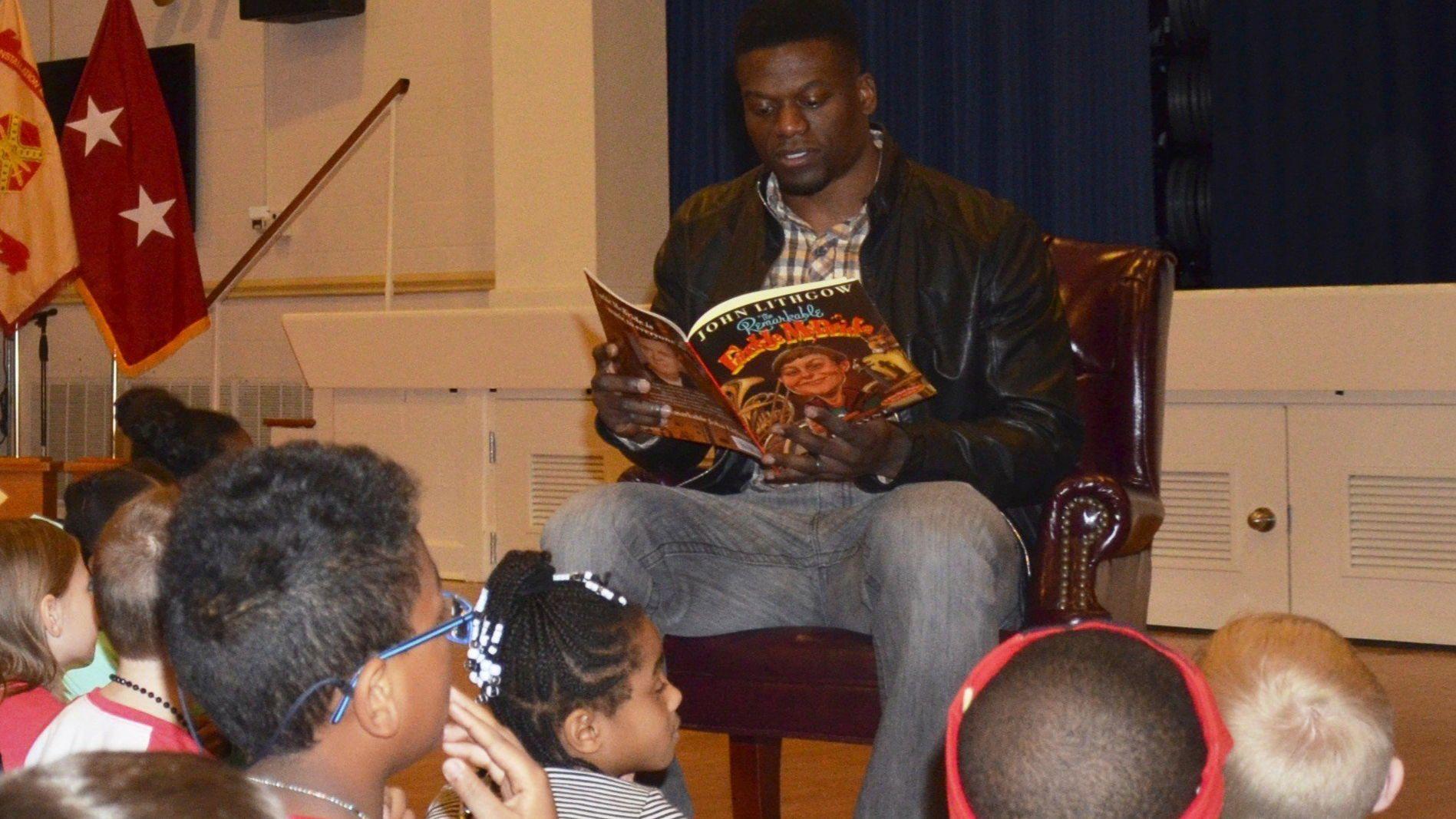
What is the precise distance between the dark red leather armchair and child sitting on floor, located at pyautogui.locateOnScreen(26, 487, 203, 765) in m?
0.65

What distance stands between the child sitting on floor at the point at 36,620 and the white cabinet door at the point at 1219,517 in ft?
8.81

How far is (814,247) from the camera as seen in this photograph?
2203 millimetres

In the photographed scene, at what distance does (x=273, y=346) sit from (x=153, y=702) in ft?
16.3

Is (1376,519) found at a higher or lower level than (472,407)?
lower

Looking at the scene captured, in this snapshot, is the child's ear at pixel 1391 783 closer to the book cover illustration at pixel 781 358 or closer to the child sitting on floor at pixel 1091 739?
the child sitting on floor at pixel 1091 739

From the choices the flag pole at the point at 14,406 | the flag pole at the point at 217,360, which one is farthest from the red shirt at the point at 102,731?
the flag pole at the point at 14,406

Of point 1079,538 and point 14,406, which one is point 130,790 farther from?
point 14,406

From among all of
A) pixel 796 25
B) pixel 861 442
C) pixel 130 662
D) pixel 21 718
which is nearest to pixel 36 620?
pixel 21 718

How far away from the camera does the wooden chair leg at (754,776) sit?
214 centimetres

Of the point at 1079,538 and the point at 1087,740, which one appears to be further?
the point at 1079,538

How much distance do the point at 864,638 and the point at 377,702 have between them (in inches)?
37.1

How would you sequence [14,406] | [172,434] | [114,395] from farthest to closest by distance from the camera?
[14,406] → [114,395] → [172,434]

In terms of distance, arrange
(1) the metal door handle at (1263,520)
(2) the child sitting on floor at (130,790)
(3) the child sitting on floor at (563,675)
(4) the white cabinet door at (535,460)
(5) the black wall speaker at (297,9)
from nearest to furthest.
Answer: (2) the child sitting on floor at (130,790) < (3) the child sitting on floor at (563,675) < (1) the metal door handle at (1263,520) < (4) the white cabinet door at (535,460) < (5) the black wall speaker at (297,9)

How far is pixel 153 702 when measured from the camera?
1624mm
